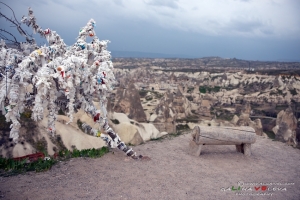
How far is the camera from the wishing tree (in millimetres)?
5500

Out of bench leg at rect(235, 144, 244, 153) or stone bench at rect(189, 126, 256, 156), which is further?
bench leg at rect(235, 144, 244, 153)

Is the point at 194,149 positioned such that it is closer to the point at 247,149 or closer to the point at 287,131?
the point at 247,149

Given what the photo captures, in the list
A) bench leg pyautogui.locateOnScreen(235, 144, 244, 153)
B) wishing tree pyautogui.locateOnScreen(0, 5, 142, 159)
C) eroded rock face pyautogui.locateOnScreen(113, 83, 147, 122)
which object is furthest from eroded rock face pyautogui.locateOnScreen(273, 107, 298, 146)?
wishing tree pyautogui.locateOnScreen(0, 5, 142, 159)

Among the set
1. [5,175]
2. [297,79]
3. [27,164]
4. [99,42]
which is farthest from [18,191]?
[297,79]

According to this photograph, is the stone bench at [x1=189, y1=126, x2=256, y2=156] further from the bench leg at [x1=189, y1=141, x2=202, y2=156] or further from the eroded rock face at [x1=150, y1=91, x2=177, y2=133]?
the eroded rock face at [x1=150, y1=91, x2=177, y2=133]

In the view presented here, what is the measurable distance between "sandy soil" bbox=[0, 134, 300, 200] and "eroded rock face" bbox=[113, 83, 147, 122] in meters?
16.7

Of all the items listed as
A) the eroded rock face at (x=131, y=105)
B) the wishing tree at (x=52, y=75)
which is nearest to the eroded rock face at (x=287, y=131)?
the eroded rock face at (x=131, y=105)

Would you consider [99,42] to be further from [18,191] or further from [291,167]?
[291,167]

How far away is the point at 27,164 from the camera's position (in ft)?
22.7

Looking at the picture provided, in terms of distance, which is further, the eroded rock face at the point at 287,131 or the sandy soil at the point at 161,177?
the eroded rock face at the point at 287,131

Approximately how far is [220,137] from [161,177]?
263cm

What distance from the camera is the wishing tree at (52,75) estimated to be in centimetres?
550

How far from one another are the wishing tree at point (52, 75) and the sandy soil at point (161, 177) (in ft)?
3.23

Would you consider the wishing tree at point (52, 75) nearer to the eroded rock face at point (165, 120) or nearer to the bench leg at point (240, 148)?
the bench leg at point (240, 148)
